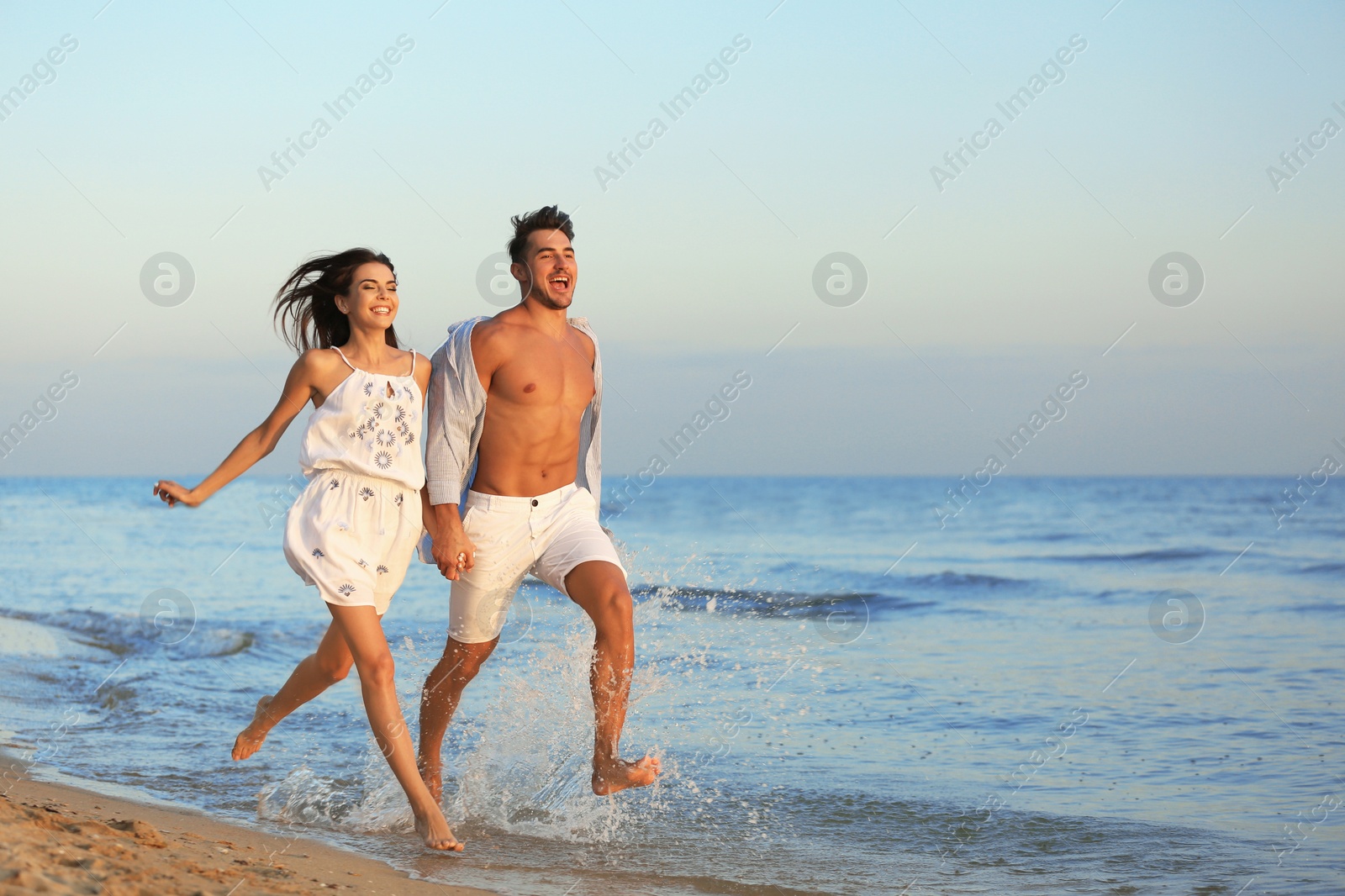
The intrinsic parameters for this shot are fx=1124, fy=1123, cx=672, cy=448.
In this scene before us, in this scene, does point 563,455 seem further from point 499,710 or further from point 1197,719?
point 1197,719

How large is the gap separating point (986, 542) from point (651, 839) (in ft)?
65.3

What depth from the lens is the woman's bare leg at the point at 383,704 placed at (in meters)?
3.87

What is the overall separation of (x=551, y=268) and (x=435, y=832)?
218 centimetres

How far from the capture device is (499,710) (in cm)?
547

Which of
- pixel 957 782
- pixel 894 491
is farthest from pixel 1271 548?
pixel 894 491

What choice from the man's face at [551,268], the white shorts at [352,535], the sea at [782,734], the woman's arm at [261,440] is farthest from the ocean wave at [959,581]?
the woman's arm at [261,440]

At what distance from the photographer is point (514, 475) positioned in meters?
4.55

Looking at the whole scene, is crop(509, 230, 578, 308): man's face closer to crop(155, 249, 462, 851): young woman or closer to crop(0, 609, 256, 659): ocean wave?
crop(155, 249, 462, 851): young woman

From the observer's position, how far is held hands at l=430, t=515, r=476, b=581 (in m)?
4.33

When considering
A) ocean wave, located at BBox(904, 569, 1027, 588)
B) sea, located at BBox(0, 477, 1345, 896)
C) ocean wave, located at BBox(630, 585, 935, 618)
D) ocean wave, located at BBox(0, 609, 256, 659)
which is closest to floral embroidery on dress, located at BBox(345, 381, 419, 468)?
sea, located at BBox(0, 477, 1345, 896)

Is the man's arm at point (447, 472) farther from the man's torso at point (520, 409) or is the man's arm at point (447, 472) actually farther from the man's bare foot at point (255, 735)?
the man's bare foot at point (255, 735)

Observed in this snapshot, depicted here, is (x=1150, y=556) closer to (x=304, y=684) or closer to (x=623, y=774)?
(x=623, y=774)

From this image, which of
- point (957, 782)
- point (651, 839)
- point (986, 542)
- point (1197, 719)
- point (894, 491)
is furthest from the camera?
point (894, 491)

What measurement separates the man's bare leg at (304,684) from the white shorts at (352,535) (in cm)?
22
